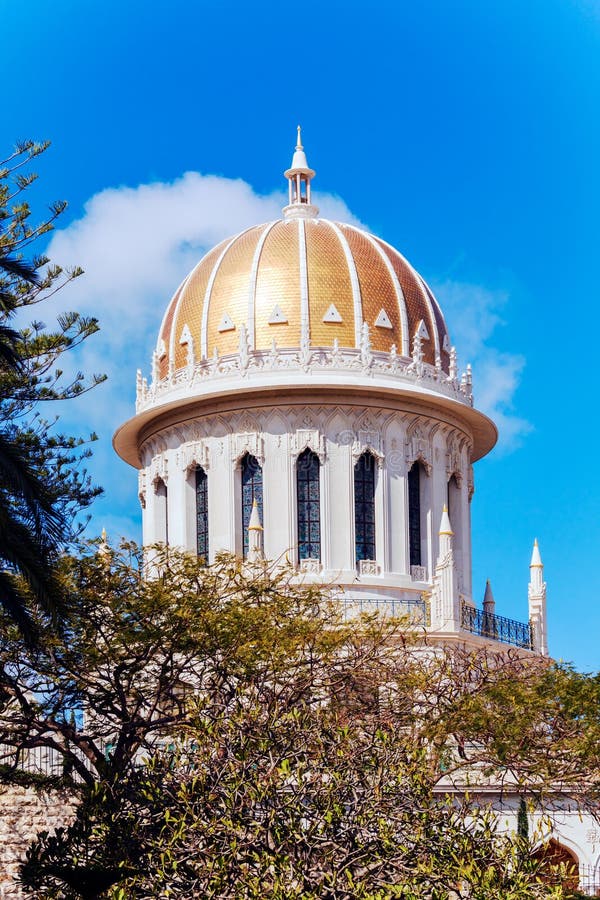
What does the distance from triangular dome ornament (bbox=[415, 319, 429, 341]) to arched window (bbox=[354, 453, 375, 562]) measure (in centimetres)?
373

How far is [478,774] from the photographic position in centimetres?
3244

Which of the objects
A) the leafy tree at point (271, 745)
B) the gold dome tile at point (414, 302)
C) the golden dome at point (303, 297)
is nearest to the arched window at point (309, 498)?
the golden dome at point (303, 297)

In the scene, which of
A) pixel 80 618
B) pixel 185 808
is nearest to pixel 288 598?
pixel 80 618

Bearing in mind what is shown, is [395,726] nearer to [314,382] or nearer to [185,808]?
[185,808]

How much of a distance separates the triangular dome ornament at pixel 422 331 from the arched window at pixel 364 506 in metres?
3.73

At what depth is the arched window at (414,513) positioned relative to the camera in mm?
43375

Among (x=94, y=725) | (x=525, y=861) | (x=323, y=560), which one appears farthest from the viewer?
(x=323, y=560)

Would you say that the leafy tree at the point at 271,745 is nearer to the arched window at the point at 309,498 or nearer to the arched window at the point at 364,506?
the arched window at the point at 364,506

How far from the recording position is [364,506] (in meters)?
42.9

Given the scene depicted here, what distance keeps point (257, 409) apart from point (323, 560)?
4.34m

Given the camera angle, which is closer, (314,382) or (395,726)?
(395,726)

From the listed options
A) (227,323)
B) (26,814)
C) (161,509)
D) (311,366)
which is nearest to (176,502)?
(161,509)

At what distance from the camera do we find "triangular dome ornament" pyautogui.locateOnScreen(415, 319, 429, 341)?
44125 millimetres

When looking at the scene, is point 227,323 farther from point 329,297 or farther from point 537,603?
point 537,603
